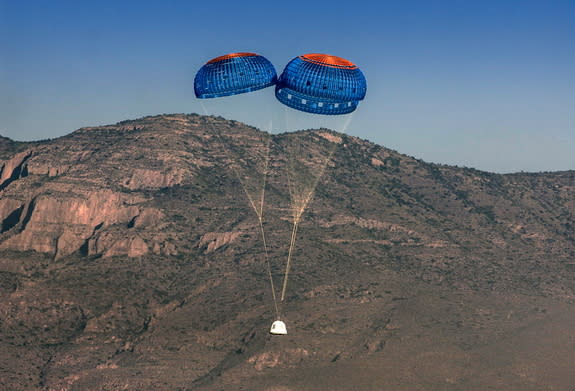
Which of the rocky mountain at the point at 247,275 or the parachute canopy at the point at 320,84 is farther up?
the parachute canopy at the point at 320,84

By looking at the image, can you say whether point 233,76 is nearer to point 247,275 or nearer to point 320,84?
point 320,84

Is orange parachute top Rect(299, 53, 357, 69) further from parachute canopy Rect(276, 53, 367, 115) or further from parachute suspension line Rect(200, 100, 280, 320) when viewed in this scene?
parachute suspension line Rect(200, 100, 280, 320)

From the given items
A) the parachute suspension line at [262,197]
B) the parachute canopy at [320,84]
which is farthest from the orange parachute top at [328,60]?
the parachute suspension line at [262,197]

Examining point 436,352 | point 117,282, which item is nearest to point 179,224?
point 117,282

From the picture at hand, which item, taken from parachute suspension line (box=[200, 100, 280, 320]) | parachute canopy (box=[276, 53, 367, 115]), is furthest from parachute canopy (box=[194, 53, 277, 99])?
parachute suspension line (box=[200, 100, 280, 320])

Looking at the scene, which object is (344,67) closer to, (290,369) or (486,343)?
(290,369)

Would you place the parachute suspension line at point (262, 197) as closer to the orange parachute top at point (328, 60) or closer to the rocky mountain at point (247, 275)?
the rocky mountain at point (247, 275)
